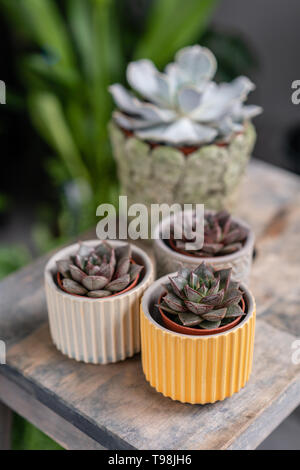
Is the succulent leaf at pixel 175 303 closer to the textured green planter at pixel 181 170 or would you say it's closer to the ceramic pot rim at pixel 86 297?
the ceramic pot rim at pixel 86 297

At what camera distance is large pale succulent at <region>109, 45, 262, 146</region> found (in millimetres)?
943

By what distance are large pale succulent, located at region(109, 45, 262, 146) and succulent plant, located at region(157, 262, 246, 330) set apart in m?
0.30

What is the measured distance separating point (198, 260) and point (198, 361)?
166mm

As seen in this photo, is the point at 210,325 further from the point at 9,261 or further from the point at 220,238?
the point at 9,261

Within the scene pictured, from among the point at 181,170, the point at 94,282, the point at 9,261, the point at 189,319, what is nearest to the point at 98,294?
the point at 94,282

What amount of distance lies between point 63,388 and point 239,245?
315 millimetres

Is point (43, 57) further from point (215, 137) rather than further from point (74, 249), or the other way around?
point (74, 249)

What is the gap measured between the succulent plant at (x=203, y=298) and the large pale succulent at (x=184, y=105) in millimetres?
297

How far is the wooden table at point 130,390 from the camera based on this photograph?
70cm

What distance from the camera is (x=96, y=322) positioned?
2.50 feet

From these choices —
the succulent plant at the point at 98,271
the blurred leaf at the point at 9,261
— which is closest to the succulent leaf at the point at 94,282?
the succulent plant at the point at 98,271

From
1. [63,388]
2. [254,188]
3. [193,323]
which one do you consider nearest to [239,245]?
[193,323]

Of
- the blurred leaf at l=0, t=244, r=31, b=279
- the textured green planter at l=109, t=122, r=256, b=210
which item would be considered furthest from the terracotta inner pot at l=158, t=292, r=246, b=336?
the blurred leaf at l=0, t=244, r=31, b=279

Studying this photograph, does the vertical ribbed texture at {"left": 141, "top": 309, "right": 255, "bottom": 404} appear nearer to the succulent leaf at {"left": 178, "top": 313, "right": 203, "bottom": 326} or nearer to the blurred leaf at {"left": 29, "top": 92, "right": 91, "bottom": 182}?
the succulent leaf at {"left": 178, "top": 313, "right": 203, "bottom": 326}
